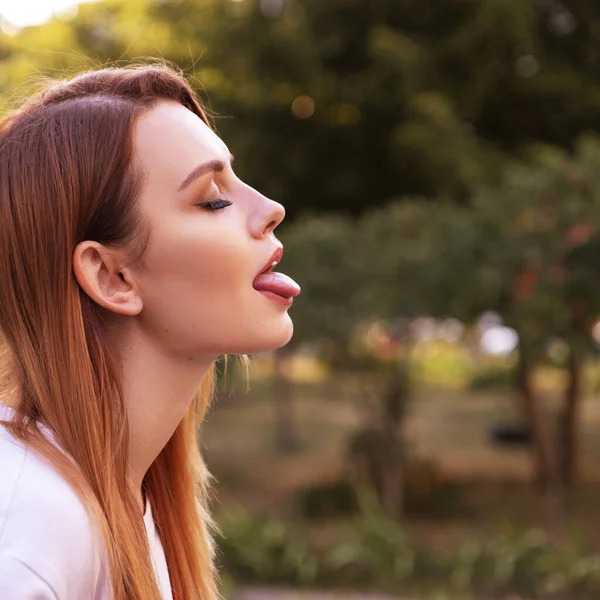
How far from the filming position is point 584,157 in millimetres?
7570

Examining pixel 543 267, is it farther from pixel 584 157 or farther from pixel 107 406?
pixel 107 406

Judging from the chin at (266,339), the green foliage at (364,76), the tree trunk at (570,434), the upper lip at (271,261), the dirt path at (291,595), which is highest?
the upper lip at (271,261)

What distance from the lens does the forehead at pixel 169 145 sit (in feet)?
4.32

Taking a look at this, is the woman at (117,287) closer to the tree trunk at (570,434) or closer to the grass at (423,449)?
the grass at (423,449)

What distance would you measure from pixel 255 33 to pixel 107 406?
30.6 feet

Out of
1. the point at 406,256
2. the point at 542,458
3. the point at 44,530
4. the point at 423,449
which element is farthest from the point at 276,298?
the point at 423,449

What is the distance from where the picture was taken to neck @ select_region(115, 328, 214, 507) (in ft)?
4.41

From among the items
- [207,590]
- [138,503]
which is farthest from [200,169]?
[207,590]

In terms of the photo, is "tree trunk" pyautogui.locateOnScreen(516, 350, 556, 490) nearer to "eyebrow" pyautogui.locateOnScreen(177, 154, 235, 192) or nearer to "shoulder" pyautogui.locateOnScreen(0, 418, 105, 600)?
"eyebrow" pyautogui.locateOnScreen(177, 154, 235, 192)

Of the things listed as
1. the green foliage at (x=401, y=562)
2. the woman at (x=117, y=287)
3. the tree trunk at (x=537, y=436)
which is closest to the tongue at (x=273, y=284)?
the woman at (x=117, y=287)

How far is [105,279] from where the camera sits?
4.30ft

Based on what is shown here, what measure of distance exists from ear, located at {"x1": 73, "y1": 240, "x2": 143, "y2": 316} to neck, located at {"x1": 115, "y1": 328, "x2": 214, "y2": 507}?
0.22 feet

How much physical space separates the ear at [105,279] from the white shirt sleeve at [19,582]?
0.37 metres

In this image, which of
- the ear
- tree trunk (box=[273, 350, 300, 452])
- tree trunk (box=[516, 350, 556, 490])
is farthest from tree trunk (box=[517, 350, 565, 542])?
the ear
